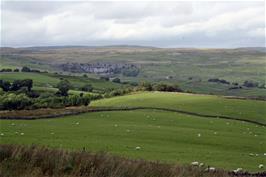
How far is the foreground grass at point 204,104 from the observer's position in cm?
5722

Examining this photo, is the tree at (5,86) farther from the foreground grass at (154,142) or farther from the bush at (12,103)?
the foreground grass at (154,142)

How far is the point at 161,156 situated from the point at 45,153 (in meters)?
10.3

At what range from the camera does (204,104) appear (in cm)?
6456

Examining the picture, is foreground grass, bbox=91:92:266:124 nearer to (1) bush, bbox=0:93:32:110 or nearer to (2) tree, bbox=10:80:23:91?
(1) bush, bbox=0:93:32:110

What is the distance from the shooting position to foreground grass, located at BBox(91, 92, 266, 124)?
5722 cm

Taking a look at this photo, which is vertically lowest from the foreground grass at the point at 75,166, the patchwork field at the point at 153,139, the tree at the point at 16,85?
the tree at the point at 16,85

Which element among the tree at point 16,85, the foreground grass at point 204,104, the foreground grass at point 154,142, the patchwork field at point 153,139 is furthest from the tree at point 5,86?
the foreground grass at point 154,142

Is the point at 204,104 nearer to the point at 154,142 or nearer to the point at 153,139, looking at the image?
the point at 153,139

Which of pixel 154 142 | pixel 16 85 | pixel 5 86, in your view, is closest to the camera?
pixel 154 142

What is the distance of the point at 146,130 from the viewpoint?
35031 mm

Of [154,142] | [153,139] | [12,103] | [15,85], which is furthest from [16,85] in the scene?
[154,142]

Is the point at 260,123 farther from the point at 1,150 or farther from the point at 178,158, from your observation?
the point at 1,150

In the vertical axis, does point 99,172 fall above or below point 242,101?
above

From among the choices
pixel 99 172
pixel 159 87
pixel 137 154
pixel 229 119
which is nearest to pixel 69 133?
pixel 137 154
